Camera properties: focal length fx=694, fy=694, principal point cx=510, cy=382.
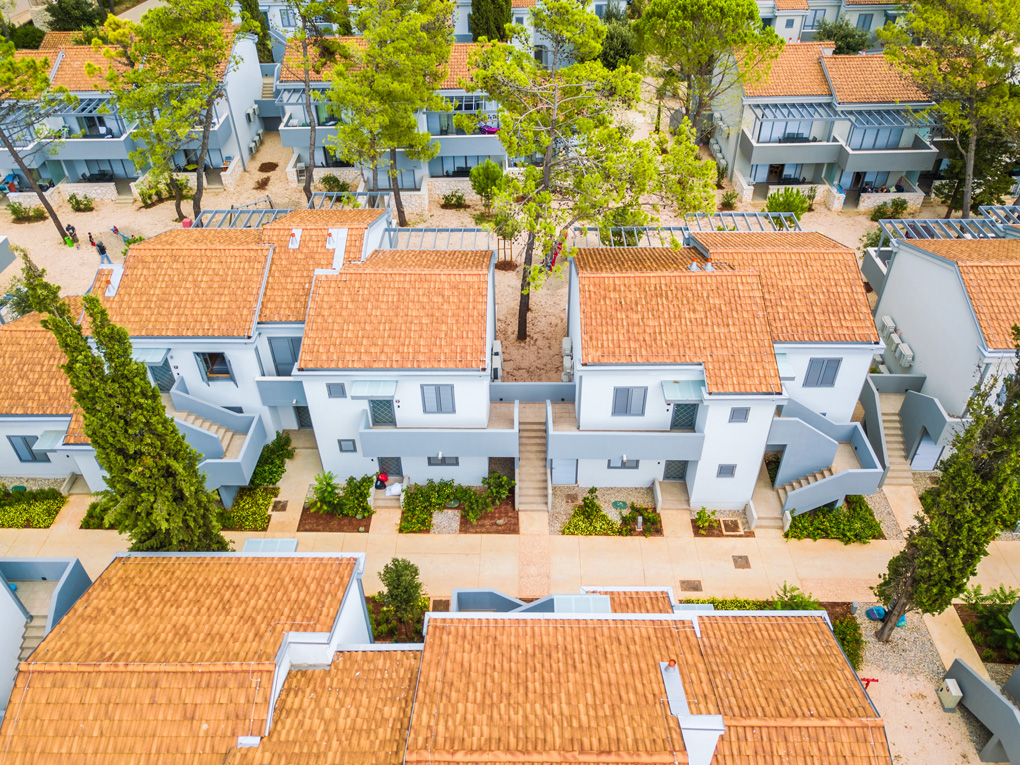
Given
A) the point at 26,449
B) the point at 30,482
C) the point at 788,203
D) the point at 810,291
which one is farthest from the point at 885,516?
the point at 30,482

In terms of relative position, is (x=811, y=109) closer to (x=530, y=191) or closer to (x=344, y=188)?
(x=530, y=191)

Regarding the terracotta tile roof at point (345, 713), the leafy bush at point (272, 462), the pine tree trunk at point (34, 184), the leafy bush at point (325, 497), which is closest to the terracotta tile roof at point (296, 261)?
the leafy bush at point (272, 462)

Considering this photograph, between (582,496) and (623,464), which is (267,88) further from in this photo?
(623,464)

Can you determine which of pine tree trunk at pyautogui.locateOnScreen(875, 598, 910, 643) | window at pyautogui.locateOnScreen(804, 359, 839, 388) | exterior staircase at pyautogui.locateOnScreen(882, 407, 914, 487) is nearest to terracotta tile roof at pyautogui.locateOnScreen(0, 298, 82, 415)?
window at pyautogui.locateOnScreen(804, 359, 839, 388)

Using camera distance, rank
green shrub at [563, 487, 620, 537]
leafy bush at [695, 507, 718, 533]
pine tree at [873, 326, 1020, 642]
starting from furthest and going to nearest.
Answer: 1. leafy bush at [695, 507, 718, 533]
2. green shrub at [563, 487, 620, 537]
3. pine tree at [873, 326, 1020, 642]

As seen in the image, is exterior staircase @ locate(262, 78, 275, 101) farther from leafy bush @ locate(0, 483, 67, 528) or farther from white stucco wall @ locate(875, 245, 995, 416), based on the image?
white stucco wall @ locate(875, 245, 995, 416)
